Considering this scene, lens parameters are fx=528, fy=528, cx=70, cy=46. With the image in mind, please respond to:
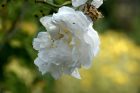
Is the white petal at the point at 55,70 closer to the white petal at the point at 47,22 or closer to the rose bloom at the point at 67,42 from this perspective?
the rose bloom at the point at 67,42

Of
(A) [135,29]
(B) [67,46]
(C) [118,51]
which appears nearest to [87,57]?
(B) [67,46]

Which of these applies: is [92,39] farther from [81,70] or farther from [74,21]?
[81,70]

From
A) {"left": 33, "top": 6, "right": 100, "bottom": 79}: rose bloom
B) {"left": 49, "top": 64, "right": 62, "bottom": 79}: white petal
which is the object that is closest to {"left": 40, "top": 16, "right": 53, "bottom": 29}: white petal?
{"left": 33, "top": 6, "right": 100, "bottom": 79}: rose bloom

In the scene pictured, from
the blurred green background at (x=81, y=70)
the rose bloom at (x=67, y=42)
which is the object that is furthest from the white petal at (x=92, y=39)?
the blurred green background at (x=81, y=70)

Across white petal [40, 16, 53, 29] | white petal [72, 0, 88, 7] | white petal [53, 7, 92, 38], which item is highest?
white petal [72, 0, 88, 7]

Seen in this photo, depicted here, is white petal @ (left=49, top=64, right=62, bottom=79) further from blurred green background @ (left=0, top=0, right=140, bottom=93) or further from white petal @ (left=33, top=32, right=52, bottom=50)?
blurred green background @ (left=0, top=0, right=140, bottom=93)
